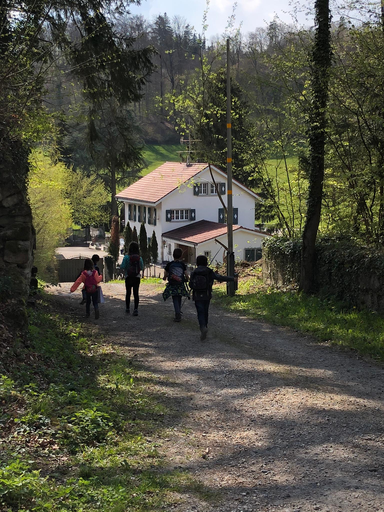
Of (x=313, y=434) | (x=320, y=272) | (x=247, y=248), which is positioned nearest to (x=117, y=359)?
(x=313, y=434)

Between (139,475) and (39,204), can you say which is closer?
(139,475)

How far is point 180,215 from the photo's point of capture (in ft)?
169

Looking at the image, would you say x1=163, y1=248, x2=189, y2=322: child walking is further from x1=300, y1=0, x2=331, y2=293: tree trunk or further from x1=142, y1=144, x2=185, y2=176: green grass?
x1=142, y1=144, x2=185, y2=176: green grass

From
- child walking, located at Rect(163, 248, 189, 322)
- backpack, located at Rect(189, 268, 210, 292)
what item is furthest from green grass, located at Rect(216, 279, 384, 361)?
child walking, located at Rect(163, 248, 189, 322)

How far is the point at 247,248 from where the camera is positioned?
47125 millimetres

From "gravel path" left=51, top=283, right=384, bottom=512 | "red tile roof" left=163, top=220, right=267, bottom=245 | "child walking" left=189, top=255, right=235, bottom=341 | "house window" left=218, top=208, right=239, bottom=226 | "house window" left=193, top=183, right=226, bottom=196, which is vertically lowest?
"gravel path" left=51, top=283, right=384, bottom=512

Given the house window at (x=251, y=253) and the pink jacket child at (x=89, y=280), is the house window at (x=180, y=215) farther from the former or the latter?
the pink jacket child at (x=89, y=280)

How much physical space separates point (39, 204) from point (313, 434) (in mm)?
26869

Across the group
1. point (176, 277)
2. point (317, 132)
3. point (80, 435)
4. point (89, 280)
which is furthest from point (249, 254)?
point (80, 435)

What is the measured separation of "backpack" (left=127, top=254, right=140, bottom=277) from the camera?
1380 cm

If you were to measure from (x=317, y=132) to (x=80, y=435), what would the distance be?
11.5 metres

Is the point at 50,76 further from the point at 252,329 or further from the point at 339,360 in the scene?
the point at 339,360

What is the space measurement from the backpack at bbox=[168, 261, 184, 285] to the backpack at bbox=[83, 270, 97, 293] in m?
2.37

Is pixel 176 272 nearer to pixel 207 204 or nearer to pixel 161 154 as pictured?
pixel 207 204
